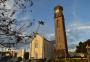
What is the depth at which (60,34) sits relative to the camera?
85.7m

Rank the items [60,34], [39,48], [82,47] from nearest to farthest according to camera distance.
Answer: [39,48] < [60,34] < [82,47]

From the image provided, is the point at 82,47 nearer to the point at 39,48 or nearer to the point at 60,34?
the point at 60,34

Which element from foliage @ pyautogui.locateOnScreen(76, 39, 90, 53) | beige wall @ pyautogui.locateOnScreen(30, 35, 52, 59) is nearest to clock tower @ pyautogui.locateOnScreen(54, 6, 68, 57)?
beige wall @ pyautogui.locateOnScreen(30, 35, 52, 59)

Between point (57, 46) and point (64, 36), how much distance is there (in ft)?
13.6

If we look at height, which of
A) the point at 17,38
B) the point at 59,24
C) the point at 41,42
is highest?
the point at 59,24

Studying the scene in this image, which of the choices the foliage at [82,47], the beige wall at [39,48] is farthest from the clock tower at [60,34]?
the foliage at [82,47]

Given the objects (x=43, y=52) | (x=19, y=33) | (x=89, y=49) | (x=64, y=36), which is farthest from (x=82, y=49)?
(x=19, y=33)

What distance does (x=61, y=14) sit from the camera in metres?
88.8

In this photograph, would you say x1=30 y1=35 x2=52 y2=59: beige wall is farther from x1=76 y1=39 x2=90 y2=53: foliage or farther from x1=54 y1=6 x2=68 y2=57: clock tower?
x1=76 y1=39 x2=90 y2=53: foliage

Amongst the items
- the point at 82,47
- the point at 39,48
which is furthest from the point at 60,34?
the point at 82,47

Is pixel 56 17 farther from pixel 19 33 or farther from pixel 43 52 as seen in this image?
pixel 19 33

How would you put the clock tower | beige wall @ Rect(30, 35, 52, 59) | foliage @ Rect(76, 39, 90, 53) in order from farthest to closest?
foliage @ Rect(76, 39, 90, 53) < the clock tower < beige wall @ Rect(30, 35, 52, 59)

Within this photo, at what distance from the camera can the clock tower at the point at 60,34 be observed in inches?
3278

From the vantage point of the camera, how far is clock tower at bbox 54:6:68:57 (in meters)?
83.3
